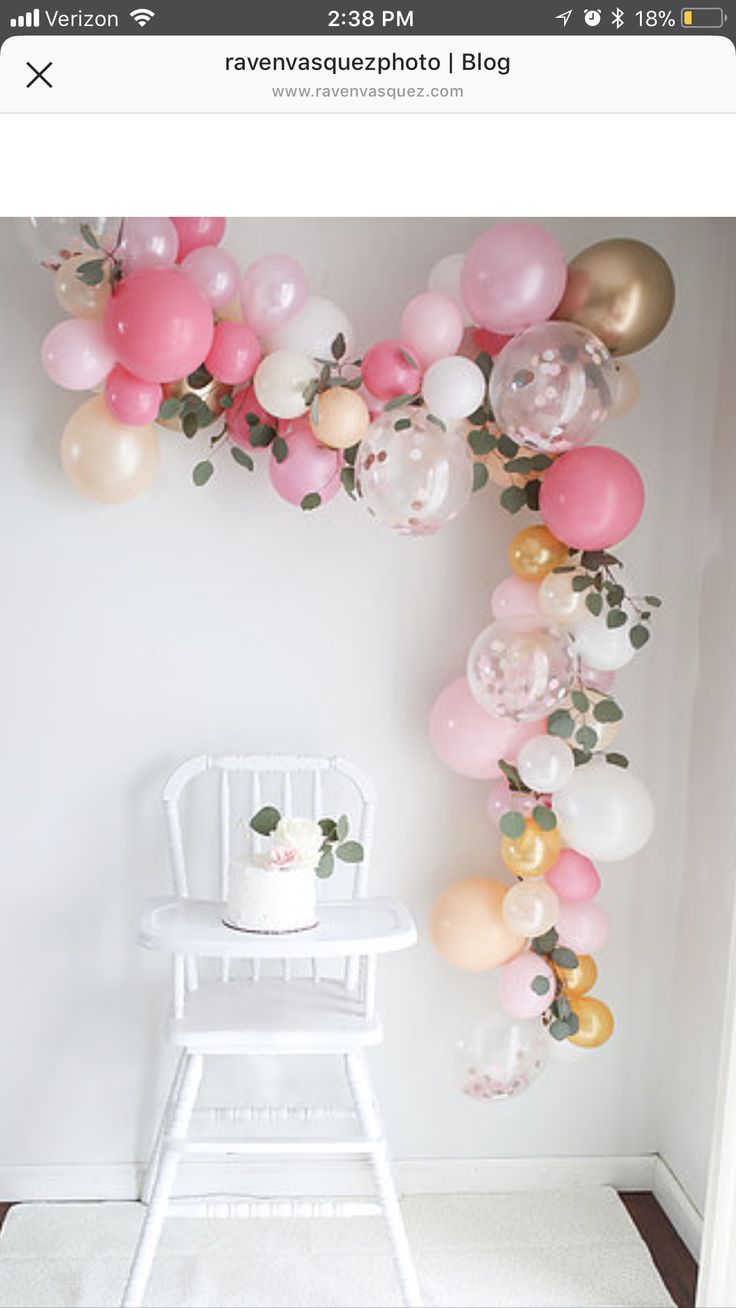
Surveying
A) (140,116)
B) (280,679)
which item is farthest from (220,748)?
(140,116)

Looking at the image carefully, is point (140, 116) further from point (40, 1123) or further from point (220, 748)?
point (40, 1123)

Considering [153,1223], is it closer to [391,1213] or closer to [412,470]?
[391,1213]

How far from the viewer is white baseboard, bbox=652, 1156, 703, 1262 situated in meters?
2.65

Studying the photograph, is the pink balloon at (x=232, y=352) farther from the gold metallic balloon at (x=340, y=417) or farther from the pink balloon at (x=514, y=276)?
the pink balloon at (x=514, y=276)

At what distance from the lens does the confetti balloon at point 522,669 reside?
7.70 feet

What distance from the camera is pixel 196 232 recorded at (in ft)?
8.00

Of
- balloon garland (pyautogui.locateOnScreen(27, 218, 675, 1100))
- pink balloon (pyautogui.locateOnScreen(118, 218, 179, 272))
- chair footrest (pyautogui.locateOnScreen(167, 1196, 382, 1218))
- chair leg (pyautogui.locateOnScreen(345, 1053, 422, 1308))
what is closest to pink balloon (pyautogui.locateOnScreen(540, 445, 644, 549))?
balloon garland (pyautogui.locateOnScreen(27, 218, 675, 1100))

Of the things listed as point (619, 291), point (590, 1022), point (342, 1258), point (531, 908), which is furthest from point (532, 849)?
point (619, 291)

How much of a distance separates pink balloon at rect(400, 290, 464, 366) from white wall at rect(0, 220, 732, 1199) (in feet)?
0.88

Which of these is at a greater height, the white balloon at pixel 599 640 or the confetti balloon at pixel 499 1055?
the white balloon at pixel 599 640

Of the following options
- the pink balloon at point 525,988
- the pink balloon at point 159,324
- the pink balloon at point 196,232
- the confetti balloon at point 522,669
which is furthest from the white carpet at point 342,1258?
the pink balloon at point 196,232
